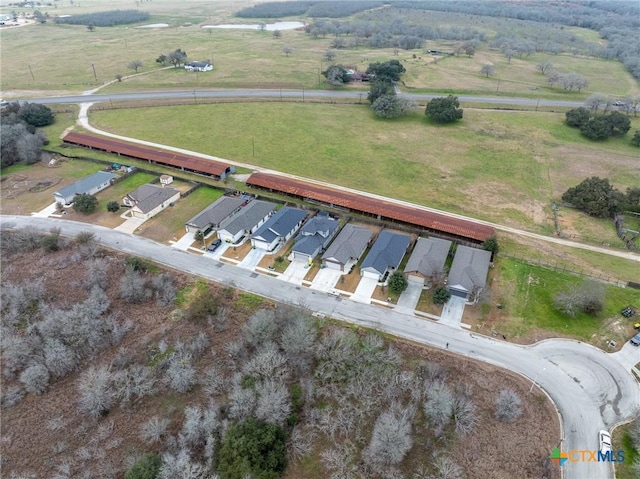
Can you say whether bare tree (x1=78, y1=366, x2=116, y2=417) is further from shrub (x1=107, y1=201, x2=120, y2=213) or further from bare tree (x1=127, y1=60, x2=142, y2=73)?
bare tree (x1=127, y1=60, x2=142, y2=73)

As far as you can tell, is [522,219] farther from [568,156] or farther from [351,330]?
[351,330]

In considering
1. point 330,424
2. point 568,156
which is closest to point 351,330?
point 330,424

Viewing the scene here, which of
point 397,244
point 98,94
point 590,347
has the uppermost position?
point 98,94

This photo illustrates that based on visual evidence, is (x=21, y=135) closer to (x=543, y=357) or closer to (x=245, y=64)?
(x=245, y=64)

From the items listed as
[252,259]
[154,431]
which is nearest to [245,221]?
[252,259]

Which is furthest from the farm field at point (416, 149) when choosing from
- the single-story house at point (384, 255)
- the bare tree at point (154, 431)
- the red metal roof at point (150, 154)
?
the bare tree at point (154, 431)
